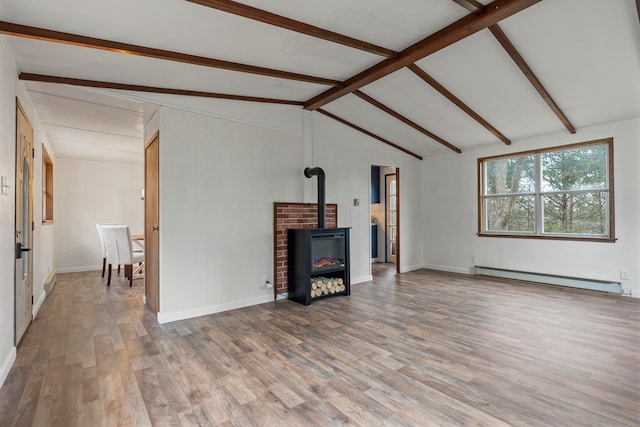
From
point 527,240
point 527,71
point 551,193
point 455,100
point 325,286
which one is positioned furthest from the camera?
point 527,240

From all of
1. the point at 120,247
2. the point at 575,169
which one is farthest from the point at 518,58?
the point at 120,247

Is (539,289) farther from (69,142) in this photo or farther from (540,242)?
(69,142)

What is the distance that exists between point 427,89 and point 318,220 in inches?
88.4

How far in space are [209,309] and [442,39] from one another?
3744 mm

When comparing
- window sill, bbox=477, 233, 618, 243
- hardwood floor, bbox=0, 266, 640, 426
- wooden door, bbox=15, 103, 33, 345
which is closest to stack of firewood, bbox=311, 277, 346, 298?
hardwood floor, bbox=0, 266, 640, 426

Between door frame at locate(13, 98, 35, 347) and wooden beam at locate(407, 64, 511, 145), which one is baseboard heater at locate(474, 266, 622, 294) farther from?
door frame at locate(13, 98, 35, 347)

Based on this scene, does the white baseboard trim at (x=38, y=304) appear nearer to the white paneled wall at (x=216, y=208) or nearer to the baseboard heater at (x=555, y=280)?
the white paneled wall at (x=216, y=208)

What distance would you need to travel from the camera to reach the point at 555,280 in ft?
16.4

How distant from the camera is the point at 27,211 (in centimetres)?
323

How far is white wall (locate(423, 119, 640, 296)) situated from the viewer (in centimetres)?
431

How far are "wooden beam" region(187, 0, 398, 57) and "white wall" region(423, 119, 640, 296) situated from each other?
3.64m

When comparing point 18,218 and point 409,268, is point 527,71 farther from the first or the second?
point 18,218

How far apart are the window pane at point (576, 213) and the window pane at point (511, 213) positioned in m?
0.23

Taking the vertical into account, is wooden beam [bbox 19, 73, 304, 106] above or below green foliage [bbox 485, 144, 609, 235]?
above
